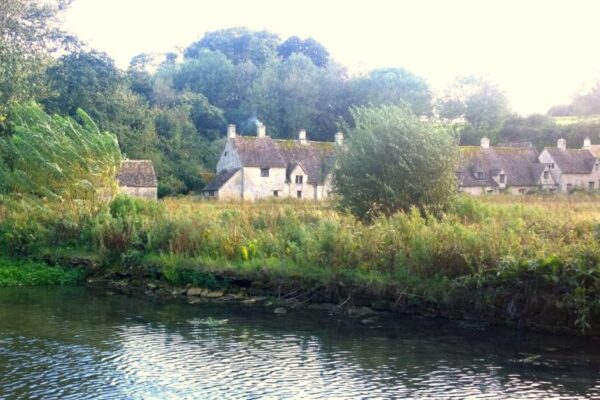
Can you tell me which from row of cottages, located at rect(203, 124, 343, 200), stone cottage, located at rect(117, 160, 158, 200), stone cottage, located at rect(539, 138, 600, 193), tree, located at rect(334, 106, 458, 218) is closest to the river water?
tree, located at rect(334, 106, 458, 218)

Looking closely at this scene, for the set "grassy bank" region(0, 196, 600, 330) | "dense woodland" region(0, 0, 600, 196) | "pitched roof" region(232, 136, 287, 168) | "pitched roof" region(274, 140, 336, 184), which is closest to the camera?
"grassy bank" region(0, 196, 600, 330)

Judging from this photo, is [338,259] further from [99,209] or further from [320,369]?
[99,209]

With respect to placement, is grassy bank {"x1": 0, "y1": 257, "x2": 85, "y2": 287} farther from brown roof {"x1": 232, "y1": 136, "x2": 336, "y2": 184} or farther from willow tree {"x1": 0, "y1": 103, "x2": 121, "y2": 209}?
brown roof {"x1": 232, "y1": 136, "x2": 336, "y2": 184}

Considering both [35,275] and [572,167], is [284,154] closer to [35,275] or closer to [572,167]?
[572,167]

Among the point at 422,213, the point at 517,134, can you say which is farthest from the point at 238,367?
the point at 517,134

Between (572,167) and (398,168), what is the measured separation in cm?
4620

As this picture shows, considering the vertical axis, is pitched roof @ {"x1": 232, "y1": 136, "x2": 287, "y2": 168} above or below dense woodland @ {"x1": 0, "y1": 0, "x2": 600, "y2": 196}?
below

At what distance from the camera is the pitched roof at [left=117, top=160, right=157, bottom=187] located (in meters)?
52.5

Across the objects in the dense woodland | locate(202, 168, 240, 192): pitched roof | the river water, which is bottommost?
the river water

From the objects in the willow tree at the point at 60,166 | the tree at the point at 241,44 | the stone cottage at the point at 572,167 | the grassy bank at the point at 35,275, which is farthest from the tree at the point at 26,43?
the tree at the point at 241,44

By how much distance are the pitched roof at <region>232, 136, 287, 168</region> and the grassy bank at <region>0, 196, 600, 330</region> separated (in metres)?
28.3

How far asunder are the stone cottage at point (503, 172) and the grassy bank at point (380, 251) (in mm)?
36487

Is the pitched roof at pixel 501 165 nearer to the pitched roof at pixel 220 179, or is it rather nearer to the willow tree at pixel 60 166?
the pitched roof at pixel 220 179

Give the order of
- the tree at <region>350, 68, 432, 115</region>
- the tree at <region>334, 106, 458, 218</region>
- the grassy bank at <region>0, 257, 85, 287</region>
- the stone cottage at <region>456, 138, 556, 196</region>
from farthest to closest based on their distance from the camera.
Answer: the tree at <region>350, 68, 432, 115</region> → the stone cottage at <region>456, 138, 556, 196</region> → the tree at <region>334, 106, 458, 218</region> → the grassy bank at <region>0, 257, 85, 287</region>
